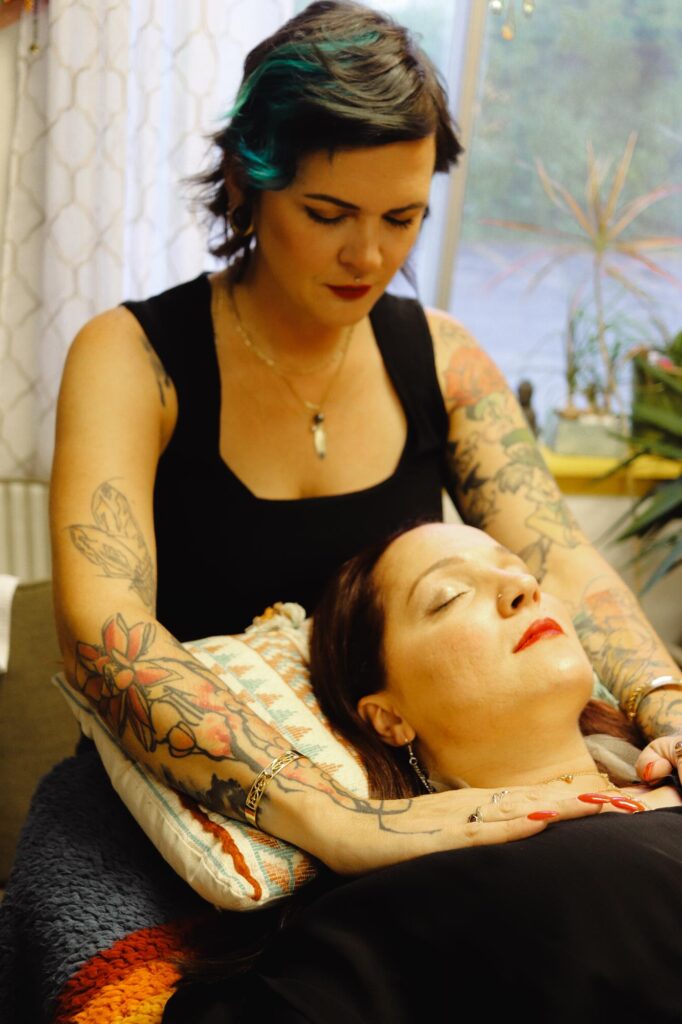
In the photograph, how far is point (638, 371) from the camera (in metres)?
2.79

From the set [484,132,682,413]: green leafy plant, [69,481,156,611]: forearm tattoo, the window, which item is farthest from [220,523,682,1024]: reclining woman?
the window

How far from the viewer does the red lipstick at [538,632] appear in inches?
50.8

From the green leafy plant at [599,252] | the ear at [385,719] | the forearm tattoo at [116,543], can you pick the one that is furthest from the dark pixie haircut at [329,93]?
the green leafy plant at [599,252]

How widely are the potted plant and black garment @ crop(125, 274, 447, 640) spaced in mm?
1382

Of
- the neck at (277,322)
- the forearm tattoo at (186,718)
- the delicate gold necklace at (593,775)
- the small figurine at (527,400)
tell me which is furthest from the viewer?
the small figurine at (527,400)

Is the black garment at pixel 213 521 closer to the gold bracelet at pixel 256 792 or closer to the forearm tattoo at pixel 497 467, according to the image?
the forearm tattoo at pixel 497 467

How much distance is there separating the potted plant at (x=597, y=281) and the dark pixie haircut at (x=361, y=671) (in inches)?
60.4

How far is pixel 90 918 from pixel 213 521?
60 centimetres

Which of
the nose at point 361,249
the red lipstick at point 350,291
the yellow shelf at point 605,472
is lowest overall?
the yellow shelf at point 605,472

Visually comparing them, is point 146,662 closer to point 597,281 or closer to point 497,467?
point 497,467

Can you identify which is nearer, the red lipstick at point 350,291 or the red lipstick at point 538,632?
the red lipstick at point 538,632

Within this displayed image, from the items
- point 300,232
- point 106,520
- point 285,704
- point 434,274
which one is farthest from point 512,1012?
point 434,274

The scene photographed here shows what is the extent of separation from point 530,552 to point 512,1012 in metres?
0.82

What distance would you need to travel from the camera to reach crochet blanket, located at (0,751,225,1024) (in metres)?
1.09
